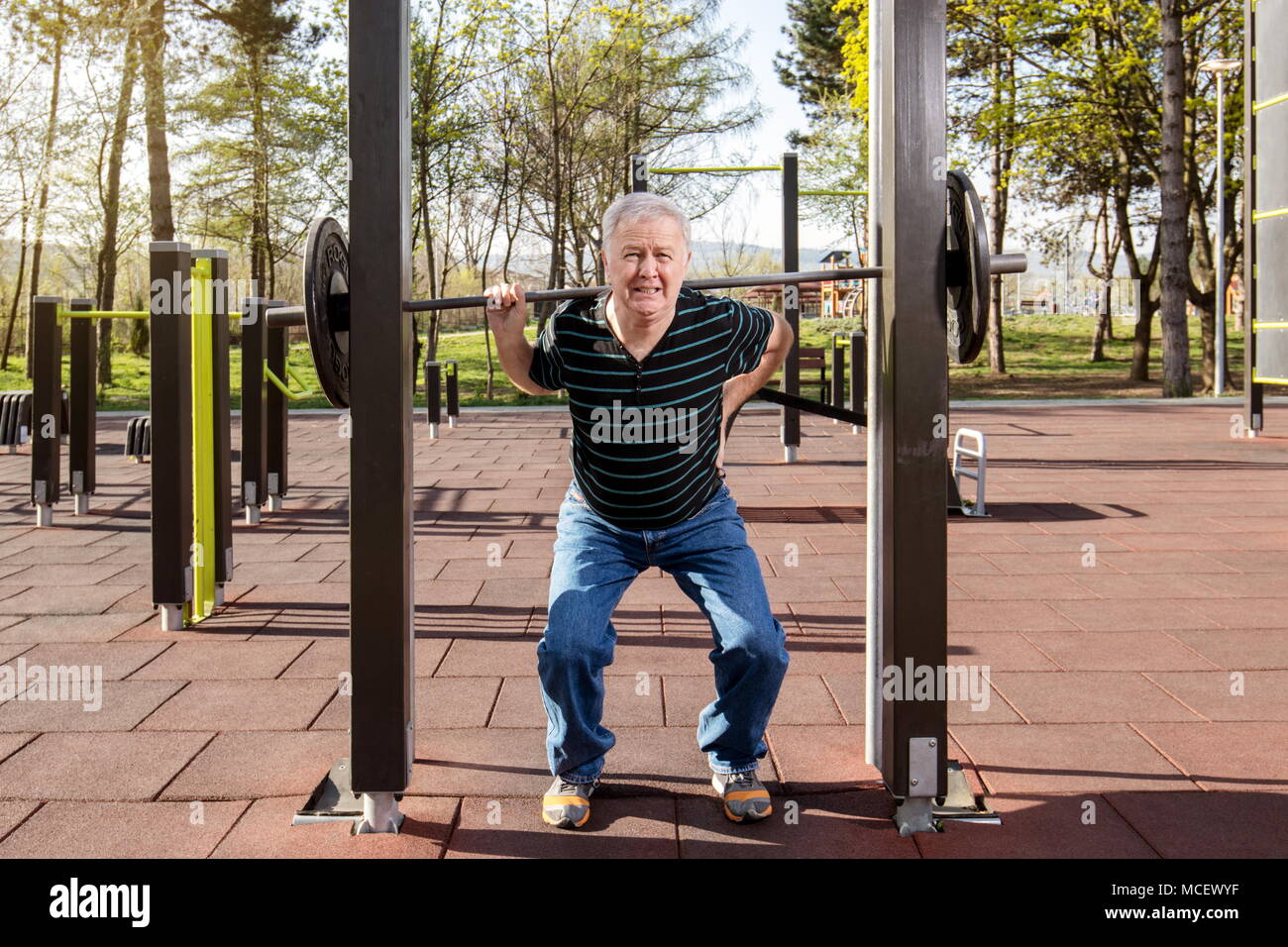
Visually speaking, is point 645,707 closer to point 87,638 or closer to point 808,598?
point 808,598

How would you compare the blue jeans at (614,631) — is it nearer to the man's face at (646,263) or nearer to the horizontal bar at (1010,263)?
the man's face at (646,263)

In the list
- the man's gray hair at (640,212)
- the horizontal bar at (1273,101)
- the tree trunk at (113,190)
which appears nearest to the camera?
the man's gray hair at (640,212)

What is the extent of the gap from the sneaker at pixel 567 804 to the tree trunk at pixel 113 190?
19433mm

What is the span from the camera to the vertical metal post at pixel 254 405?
6.33 m

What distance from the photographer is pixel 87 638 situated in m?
4.50

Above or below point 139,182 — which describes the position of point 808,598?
below

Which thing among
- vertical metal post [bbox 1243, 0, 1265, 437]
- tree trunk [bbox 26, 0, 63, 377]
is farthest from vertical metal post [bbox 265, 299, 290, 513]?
tree trunk [bbox 26, 0, 63, 377]

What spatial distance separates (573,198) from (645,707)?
14.4m

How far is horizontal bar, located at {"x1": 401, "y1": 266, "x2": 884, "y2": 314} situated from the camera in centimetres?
259

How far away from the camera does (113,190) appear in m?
20.4

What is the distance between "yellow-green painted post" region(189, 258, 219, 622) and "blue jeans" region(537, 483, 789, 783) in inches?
93.7

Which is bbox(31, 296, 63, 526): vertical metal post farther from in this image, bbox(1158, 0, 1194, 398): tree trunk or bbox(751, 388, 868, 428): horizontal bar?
bbox(1158, 0, 1194, 398): tree trunk

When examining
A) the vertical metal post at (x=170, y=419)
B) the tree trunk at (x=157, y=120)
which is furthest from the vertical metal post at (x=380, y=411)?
the tree trunk at (x=157, y=120)
